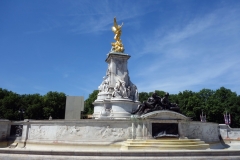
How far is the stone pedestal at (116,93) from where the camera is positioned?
24297 millimetres

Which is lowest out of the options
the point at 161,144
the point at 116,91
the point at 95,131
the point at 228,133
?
the point at 161,144

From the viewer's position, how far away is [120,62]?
27719 mm

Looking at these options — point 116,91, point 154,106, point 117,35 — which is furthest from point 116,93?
point 117,35

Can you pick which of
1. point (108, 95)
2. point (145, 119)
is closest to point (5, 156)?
point (145, 119)

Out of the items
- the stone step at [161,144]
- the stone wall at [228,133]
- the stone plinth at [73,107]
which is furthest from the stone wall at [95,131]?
the stone wall at [228,133]

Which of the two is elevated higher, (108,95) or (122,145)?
(108,95)

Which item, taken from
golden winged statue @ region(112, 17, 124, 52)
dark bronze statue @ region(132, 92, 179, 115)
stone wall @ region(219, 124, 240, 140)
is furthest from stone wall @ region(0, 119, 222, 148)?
golden winged statue @ region(112, 17, 124, 52)

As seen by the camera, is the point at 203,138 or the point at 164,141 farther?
the point at 203,138

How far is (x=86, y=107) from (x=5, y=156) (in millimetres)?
43724

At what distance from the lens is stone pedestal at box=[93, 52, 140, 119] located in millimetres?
24297

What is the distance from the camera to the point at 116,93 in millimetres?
24844

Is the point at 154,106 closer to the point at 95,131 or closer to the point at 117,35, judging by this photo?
the point at 95,131

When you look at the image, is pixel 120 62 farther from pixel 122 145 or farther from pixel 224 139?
pixel 224 139

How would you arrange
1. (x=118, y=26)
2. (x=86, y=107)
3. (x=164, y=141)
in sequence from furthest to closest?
(x=86, y=107), (x=118, y=26), (x=164, y=141)
